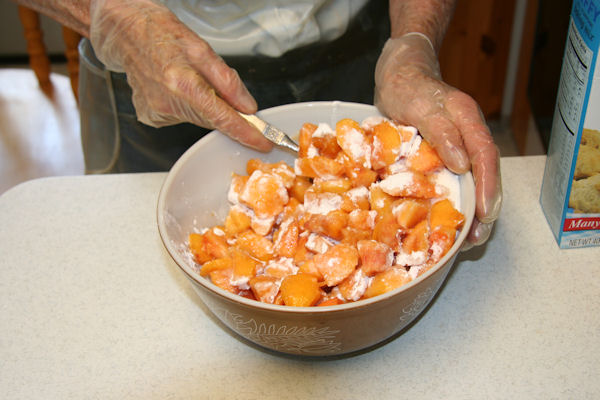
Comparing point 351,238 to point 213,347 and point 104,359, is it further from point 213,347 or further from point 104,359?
point 104,359

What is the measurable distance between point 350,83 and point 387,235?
717 mm

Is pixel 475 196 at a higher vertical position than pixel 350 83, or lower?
higher

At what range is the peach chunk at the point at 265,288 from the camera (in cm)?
95

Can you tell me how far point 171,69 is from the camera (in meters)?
1.16

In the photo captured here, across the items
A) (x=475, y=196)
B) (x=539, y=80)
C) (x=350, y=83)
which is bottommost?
(x=539, y=80)

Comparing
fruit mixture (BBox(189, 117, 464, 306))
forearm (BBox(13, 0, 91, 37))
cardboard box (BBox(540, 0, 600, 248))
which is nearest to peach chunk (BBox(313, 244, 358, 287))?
fruit mixture (BBox(189, 117, 464, 306))

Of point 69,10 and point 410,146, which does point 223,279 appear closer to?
point 410,146

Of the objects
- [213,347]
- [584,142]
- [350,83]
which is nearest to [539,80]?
[350,83]

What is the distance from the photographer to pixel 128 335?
107 centimetres

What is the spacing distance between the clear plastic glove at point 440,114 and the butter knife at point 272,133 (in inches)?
7.8

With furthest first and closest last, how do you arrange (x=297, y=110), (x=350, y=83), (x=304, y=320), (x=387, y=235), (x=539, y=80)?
1. (x=539, y=80)
2. (x=350, y=83)
3. (x=297, y=110)
4. (x=387, y=235)
5. (x=304, y=320)

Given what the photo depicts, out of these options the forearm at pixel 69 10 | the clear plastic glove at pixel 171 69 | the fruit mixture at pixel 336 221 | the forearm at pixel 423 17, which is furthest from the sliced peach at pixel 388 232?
the forearm at pixel 69 10


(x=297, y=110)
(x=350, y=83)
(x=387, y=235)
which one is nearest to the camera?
(x=387, y=235)

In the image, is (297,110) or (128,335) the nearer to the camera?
(128,335)
